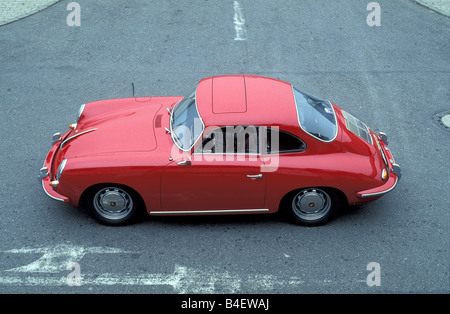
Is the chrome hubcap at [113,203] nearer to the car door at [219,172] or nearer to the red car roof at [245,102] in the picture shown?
the car door at [219,172]

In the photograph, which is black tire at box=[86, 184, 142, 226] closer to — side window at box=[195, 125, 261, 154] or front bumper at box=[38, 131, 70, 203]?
front bumper at box=[38, 131, 70, 203]

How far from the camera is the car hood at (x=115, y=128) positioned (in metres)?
5.72

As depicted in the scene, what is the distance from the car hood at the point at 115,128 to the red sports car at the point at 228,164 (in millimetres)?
19

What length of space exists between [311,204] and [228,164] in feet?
3.60

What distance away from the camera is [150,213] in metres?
5.72

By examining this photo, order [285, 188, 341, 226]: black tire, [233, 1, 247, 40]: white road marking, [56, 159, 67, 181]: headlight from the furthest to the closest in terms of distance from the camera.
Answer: [233, 1, 247, 40]: white road marking, [285, 188, 341, 226]: black tire, [56, 159, 67, 181]: headlight

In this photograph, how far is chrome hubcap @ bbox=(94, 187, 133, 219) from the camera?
5645 millimetres

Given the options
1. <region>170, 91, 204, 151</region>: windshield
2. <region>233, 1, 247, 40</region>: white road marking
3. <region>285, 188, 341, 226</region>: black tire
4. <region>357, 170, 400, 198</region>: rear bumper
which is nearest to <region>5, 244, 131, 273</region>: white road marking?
<region>170, 91, 204, 151</region>: windshield

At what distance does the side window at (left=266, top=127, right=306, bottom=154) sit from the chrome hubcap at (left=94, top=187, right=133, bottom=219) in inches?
66.8

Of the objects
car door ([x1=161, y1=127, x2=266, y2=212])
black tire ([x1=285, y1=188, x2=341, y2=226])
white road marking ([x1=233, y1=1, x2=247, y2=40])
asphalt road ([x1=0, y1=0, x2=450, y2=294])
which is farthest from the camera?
white road marking ([x1=233, y1=1, x2=247, y2=40])

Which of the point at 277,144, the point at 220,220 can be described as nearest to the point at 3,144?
the point at 220,220

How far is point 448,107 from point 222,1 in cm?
578

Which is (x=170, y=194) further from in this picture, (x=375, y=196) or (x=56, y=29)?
(x=56, y=29)

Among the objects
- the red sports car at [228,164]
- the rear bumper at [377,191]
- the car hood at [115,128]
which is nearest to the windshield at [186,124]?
the red sports car at [228,164]
